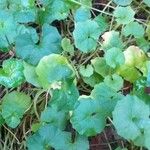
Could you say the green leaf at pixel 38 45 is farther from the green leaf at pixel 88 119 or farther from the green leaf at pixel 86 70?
the green leaf at pixel 88 119

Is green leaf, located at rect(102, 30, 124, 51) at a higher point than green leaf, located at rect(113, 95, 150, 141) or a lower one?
higher

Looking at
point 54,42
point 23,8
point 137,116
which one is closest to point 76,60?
point 54,42

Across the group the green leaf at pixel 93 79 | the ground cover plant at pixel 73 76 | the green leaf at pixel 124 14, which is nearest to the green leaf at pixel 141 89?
the ground cover plant at pixel 73 76

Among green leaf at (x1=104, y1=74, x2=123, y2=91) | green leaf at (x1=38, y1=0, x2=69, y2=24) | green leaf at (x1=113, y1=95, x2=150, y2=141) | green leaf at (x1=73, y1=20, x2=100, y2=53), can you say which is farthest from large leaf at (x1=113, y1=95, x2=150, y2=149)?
green leaf at (x1=38, y1=0, x2=69, y2=24)

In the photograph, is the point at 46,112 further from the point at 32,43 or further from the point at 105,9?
the point at 105,9

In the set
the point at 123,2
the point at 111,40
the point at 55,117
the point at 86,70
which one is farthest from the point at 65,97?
the point at 123,2

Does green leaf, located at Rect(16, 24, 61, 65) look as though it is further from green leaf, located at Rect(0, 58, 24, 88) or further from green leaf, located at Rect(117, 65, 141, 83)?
green leaf, located at Rect(117, 65, 141, 83)
